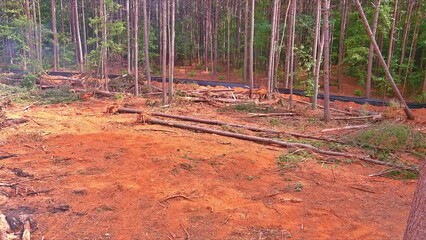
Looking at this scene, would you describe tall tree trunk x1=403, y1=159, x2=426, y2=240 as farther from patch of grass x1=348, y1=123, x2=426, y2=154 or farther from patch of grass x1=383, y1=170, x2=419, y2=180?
patch of grass x1=348, y1=123, x2=426, y2=154

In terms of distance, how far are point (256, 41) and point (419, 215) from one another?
24.3 metres

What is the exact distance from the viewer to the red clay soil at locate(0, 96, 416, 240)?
4.47 meters

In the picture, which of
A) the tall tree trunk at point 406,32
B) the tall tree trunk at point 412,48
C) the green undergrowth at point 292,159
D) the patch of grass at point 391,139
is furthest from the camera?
the tall tree trunk at point 412,48

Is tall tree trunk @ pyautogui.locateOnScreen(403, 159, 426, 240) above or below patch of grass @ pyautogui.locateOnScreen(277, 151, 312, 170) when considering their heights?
above

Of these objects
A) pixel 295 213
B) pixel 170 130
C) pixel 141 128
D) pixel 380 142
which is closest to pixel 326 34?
pixel 380 142

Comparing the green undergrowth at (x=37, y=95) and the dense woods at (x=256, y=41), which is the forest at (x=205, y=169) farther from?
the dense woods at (x=256, y=41)

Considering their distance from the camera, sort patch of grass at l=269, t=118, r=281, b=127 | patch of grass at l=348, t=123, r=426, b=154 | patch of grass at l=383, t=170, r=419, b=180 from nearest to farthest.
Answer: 1. patch of grass at l=383, t=170, r=419, b=180
2. patch of grass at l=348, t=123, r=426, b=154
3. patch of grass at l=269, t=118, r=281, b=127

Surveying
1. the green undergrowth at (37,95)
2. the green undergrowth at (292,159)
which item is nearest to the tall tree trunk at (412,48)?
the green undergrowth at (292,159)

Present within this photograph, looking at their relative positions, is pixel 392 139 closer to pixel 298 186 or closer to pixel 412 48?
pixel 298 186

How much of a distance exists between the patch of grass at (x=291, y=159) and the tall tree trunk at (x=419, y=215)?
4773mm

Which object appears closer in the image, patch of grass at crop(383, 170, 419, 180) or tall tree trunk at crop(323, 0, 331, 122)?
→ patch of grass at crop(383, 170, 419, 180)

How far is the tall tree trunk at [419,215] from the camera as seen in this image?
6.39 ft

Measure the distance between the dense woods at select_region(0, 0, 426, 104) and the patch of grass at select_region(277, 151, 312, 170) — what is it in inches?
171

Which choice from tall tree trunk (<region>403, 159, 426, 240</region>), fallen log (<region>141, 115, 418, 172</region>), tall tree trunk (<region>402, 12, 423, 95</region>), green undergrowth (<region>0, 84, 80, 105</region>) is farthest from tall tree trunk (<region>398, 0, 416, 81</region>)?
tall tree trunk (<region>403, 159, 426, 240</region>)
